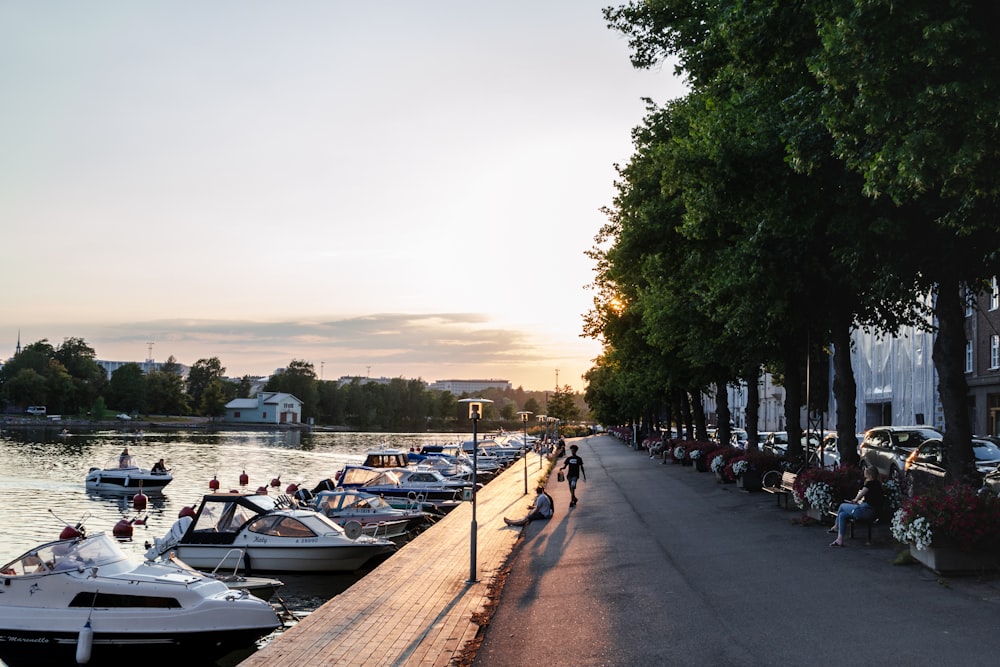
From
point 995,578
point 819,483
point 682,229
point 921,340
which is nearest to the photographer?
point 995,578

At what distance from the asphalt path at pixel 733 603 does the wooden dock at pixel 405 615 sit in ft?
1.78

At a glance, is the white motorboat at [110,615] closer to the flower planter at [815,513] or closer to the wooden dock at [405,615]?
the wooden dock at [405,615]

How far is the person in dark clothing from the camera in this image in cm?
1759

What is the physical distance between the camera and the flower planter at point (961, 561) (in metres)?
13.4

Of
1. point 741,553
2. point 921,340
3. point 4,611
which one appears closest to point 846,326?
point 741,553

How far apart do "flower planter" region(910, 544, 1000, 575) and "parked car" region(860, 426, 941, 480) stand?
1250 centimetres

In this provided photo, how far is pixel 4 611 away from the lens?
14.9m

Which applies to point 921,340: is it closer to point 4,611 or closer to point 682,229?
point 682,229

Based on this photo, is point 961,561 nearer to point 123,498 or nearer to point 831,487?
point 831,487

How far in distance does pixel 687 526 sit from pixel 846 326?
6638 millimetres

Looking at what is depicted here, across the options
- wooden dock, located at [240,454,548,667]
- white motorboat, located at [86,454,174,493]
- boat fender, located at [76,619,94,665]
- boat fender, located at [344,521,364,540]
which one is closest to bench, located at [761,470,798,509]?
wooden dock, located at [240,454,548,667]

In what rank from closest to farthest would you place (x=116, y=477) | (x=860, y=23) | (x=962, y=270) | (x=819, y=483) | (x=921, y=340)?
(x=860, y=23), (x=962, y=270), (x=819, y=483), (x=116, y=477), (x=921, y=340)

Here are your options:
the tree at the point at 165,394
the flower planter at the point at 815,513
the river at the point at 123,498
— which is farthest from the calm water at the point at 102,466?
the tree at the point at 165,394

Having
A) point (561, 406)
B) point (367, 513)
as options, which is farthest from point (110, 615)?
point (561, 406)
